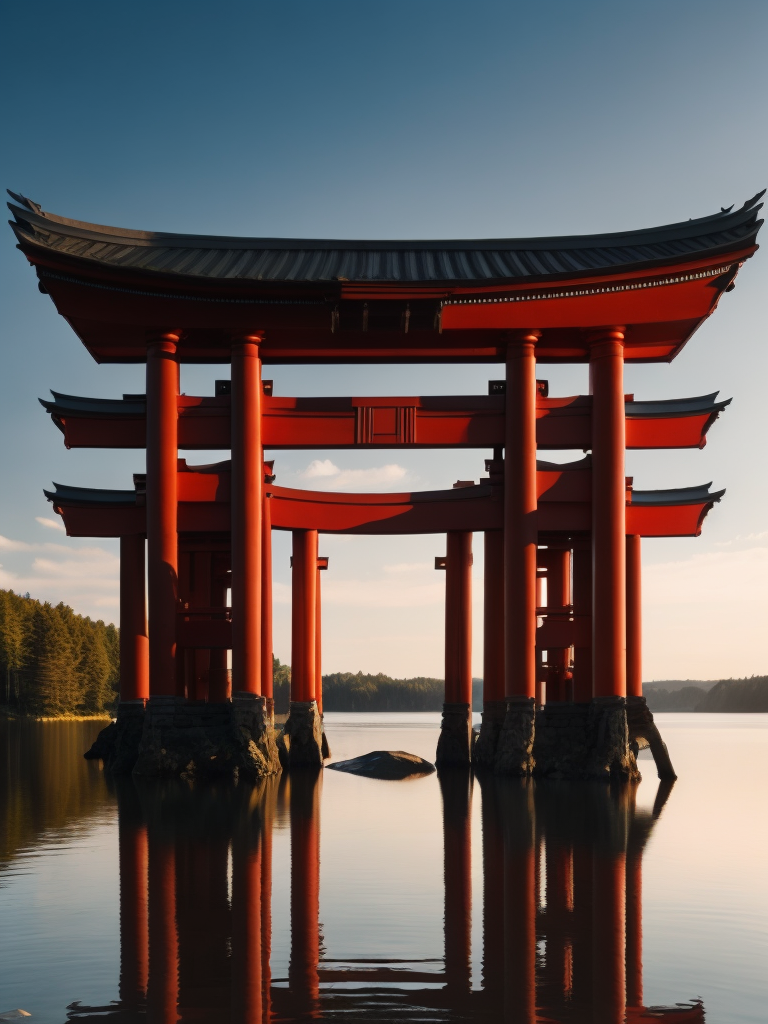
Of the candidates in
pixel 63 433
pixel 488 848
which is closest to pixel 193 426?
pixel 63 433

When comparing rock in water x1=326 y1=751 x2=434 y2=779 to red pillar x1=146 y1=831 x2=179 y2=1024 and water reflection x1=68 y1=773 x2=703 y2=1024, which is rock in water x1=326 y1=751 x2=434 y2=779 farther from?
red pillar x1=146 y1=831 x2=179 y2=1024

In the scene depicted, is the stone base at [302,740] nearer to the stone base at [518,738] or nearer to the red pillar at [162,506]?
the red pillar at [162,506]

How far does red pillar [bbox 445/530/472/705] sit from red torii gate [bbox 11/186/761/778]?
346 centimetres

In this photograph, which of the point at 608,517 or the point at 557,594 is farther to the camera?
the point at 557,594

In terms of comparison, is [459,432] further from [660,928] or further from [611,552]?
[660,928]

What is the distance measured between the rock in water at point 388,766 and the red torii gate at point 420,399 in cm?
215

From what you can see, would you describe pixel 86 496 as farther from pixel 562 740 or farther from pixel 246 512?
pixel 562 740

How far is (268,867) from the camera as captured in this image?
11.5 meters

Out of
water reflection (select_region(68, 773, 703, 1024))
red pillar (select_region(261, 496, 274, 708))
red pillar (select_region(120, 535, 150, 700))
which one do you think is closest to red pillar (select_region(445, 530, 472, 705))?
red pillar (select_region(261, 496, 274, 708))

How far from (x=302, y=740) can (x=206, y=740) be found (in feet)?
15.7

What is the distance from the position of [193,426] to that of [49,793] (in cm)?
777

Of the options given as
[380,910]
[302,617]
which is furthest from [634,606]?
[380,910]

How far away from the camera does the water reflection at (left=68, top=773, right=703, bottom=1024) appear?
6.54 m

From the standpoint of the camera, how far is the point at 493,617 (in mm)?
25000
